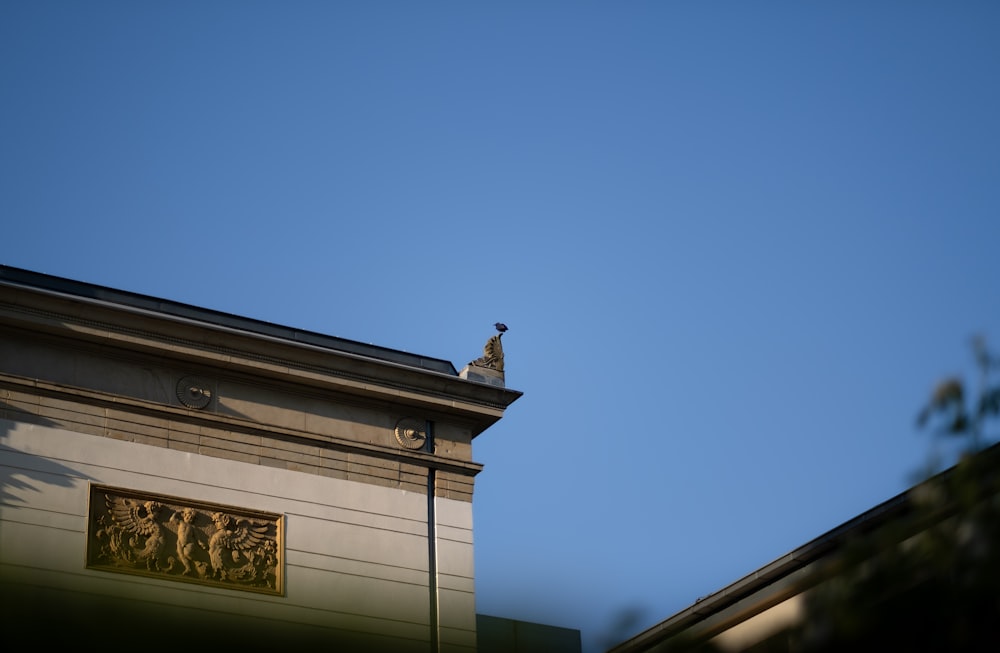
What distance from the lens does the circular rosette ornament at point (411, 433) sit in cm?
2523

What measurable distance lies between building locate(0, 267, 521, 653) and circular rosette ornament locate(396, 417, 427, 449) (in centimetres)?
3

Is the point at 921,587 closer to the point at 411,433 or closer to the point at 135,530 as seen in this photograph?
the point at 135,530

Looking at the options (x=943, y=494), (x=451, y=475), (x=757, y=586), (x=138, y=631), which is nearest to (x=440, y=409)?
(x=451, y=475)

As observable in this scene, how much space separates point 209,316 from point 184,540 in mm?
3930

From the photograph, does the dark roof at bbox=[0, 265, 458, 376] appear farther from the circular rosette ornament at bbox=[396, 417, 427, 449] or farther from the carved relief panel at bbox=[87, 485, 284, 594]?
the carved relief panel at bbox=[87, 485, 284, 594]

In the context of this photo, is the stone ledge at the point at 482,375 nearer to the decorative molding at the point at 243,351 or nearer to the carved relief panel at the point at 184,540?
the decorative molding at the point at 243,351

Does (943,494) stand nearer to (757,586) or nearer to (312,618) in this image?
(757,586)

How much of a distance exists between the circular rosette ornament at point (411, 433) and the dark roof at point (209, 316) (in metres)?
1.00

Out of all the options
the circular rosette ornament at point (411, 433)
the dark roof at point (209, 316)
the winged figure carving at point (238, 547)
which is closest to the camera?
the winged figure carving at point (238, 547)

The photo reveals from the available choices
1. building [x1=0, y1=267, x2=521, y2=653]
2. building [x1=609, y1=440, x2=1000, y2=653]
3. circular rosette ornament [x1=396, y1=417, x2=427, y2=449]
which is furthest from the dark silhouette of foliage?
circular rosette ornament [x1=396, y1=417, x2=427, y2=449]

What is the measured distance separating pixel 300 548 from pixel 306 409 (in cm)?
245

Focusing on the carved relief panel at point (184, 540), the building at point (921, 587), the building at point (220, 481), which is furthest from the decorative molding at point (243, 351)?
the building at point (921, 587)

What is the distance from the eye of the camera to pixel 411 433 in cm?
2536

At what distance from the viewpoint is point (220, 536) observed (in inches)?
905
